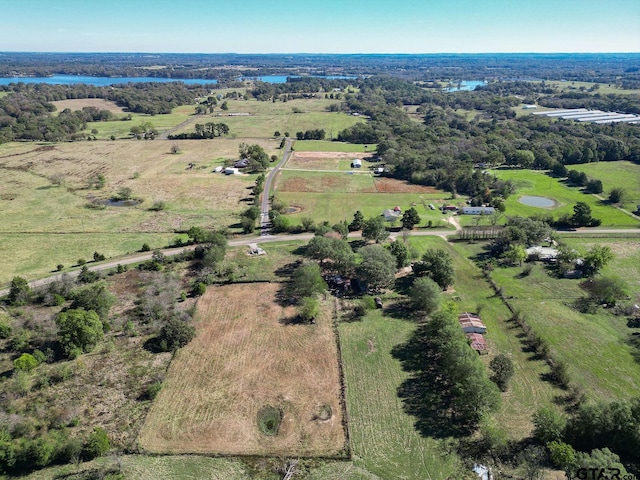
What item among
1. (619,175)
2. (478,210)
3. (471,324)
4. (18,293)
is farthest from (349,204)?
(619,175)

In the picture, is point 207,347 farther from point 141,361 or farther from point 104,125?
point 104,125

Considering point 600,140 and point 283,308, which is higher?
point 600,140

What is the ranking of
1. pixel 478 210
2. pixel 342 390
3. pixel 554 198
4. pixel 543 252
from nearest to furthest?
1. pixel 342 390
2. pixel 543 252
3. pixel 478 210
4. pixel 554 198

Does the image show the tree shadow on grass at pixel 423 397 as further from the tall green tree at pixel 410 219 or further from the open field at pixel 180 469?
the tall green tree at pixel 410 219

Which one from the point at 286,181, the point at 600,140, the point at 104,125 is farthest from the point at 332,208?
the point at 104,125

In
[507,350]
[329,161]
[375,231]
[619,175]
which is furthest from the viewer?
[329,161]

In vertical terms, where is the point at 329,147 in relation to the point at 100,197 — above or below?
above

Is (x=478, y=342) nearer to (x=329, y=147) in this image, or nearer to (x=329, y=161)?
(x=329, y=161)
